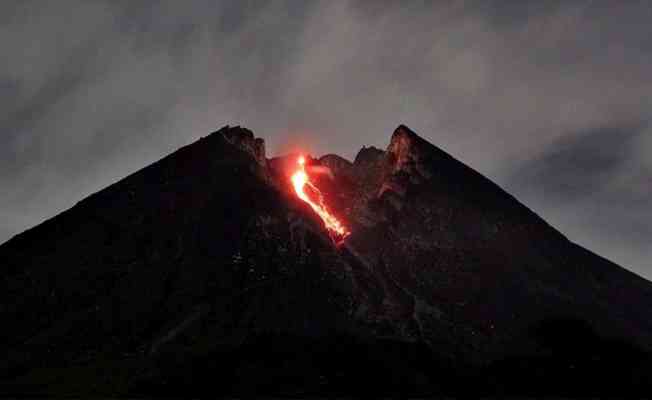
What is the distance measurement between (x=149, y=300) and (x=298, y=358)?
159ft

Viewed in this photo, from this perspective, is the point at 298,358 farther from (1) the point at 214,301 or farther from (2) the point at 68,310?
(2) the point at 68,310

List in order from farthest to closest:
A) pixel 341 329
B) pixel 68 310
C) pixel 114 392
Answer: pixel 68 310 < pixel 341 329 < pixel 114 392

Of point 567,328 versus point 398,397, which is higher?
point 567,328

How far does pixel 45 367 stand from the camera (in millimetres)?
158500

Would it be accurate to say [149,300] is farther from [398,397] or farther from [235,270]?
[398,397]

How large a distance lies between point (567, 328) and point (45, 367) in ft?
415

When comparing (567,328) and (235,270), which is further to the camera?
(235,270)

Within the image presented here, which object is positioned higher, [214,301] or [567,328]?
[214,301]

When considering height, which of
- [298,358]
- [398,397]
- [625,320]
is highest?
[625,320]

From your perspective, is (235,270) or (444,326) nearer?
(444,326)

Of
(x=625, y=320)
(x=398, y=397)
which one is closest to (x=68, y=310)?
(x=398, y=397)

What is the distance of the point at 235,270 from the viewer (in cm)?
19250

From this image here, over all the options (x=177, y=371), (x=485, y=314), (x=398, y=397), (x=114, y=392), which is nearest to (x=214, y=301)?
(x=177, y=371)

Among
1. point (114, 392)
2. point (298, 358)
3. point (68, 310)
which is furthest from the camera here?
point (68, 310)
